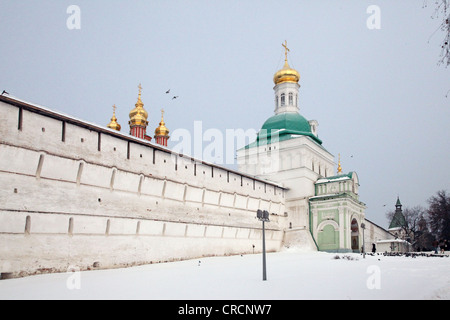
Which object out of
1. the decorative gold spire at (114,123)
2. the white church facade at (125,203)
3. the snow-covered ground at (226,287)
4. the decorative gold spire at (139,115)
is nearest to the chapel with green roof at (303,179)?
the white church facade at (125,203)

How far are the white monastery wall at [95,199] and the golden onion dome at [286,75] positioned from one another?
1814cm

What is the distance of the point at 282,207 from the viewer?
31.9 metres

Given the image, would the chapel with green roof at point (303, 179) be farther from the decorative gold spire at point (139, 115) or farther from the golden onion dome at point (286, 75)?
the decorative gold spire at point (139, 115)

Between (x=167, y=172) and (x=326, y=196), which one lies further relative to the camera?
(x=326, y=196)

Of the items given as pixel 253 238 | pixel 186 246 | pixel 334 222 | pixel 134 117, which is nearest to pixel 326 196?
pixel 334 222

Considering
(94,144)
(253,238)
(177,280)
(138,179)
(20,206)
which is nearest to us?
(177,280)

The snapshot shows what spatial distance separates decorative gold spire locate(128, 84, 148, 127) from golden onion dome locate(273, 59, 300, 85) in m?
13.7

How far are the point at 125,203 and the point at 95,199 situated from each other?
1.64 m

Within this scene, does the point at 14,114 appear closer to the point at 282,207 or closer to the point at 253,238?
the point at 253,238

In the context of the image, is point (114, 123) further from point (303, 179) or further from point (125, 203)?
point (125, 203)

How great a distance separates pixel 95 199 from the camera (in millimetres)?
15984

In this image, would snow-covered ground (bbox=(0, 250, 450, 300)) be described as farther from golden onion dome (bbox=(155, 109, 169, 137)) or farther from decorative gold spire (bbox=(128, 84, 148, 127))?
golden onion dome (bbox=(155, 109, 169, 137))

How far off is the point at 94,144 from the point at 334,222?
21283 millimetres

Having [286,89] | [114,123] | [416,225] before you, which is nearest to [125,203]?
[114,123]
